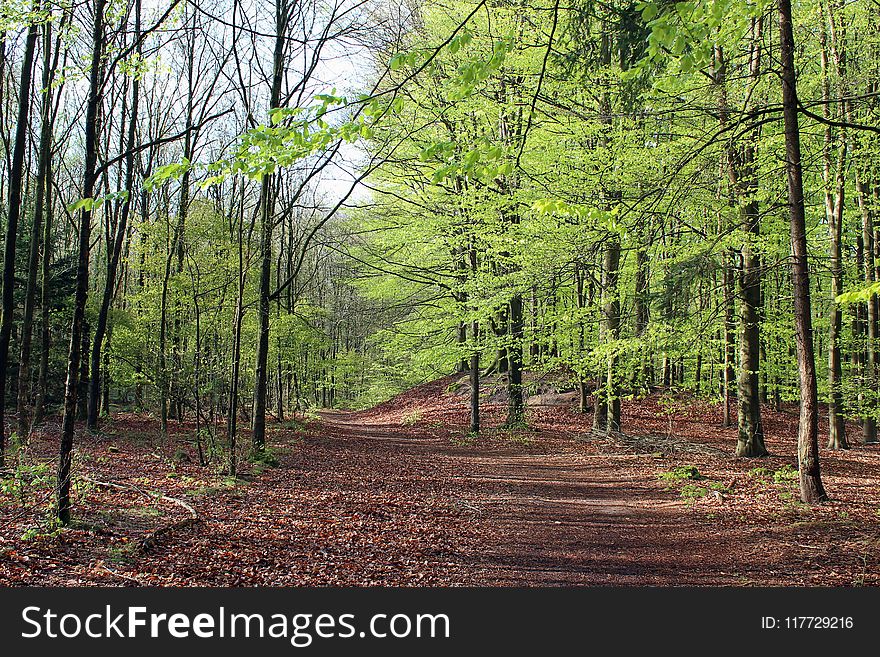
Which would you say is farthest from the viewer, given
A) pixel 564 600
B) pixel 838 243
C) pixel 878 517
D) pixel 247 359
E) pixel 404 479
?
pixel 247 359

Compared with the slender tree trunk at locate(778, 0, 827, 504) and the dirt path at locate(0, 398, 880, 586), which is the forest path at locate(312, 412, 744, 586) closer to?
the dirt path at locate(0, 398, 880, 586)

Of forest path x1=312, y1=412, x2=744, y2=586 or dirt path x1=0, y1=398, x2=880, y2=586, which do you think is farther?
forest path x1=312, y1=412, x2=744, y2=586

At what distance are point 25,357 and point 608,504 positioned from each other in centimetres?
941

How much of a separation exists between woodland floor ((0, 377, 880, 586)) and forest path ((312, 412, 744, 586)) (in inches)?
1.5

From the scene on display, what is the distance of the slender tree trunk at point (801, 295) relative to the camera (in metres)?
7.79

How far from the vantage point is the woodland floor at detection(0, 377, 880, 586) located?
5438 millimetres

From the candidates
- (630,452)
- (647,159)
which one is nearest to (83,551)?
(647,159)

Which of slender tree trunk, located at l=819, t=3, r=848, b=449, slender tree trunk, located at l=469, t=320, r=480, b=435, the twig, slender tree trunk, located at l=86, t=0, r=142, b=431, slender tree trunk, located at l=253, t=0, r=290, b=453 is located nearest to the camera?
the twig

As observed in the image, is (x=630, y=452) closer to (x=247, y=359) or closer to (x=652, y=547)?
(x=652, y=547)

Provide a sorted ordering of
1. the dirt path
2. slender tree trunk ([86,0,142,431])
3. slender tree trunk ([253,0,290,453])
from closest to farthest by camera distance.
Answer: the dirt path
slender tree trunk ([253,0,290,453])
slender tree trunk ([86,0,142,431])

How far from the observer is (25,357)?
9.23m

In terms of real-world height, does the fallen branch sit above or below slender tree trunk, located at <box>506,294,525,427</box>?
below

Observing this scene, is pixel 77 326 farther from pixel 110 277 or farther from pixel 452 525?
pixel 110 277

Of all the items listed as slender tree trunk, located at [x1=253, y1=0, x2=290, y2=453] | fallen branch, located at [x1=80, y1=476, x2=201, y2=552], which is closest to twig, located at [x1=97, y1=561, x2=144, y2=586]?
fallen branch, located at [x1=80, y1=476, x2=201, y2=552]
